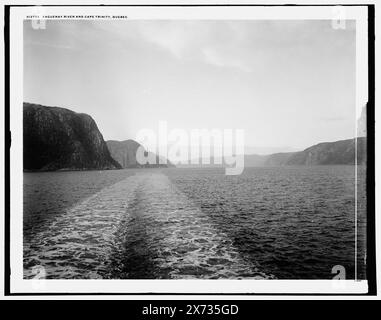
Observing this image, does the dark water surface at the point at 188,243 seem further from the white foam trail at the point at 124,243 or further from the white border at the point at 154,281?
the white border at the point at 154,281

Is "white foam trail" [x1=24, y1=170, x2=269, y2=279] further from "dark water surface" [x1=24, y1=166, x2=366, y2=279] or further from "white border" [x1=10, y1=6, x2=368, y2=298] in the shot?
"white border" [x1=10, y1=6, x2=368, y2=298]

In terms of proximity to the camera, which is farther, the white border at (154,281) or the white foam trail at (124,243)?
the white foam trail at (124,243)

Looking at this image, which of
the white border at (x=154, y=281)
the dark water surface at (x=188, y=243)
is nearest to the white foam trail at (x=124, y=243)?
the dark water surface at (x=188, y=243)

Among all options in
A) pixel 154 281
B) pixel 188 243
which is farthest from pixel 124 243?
pixel 154 281

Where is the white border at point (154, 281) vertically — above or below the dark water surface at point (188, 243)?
above

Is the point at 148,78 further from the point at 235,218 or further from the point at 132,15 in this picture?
the point at 235,218

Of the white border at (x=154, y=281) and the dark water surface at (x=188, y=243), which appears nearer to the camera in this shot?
the white border at (x=154, y=281)

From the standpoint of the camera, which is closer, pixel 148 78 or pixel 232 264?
pixel 232 264

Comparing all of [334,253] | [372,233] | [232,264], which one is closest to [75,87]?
[232,264]
